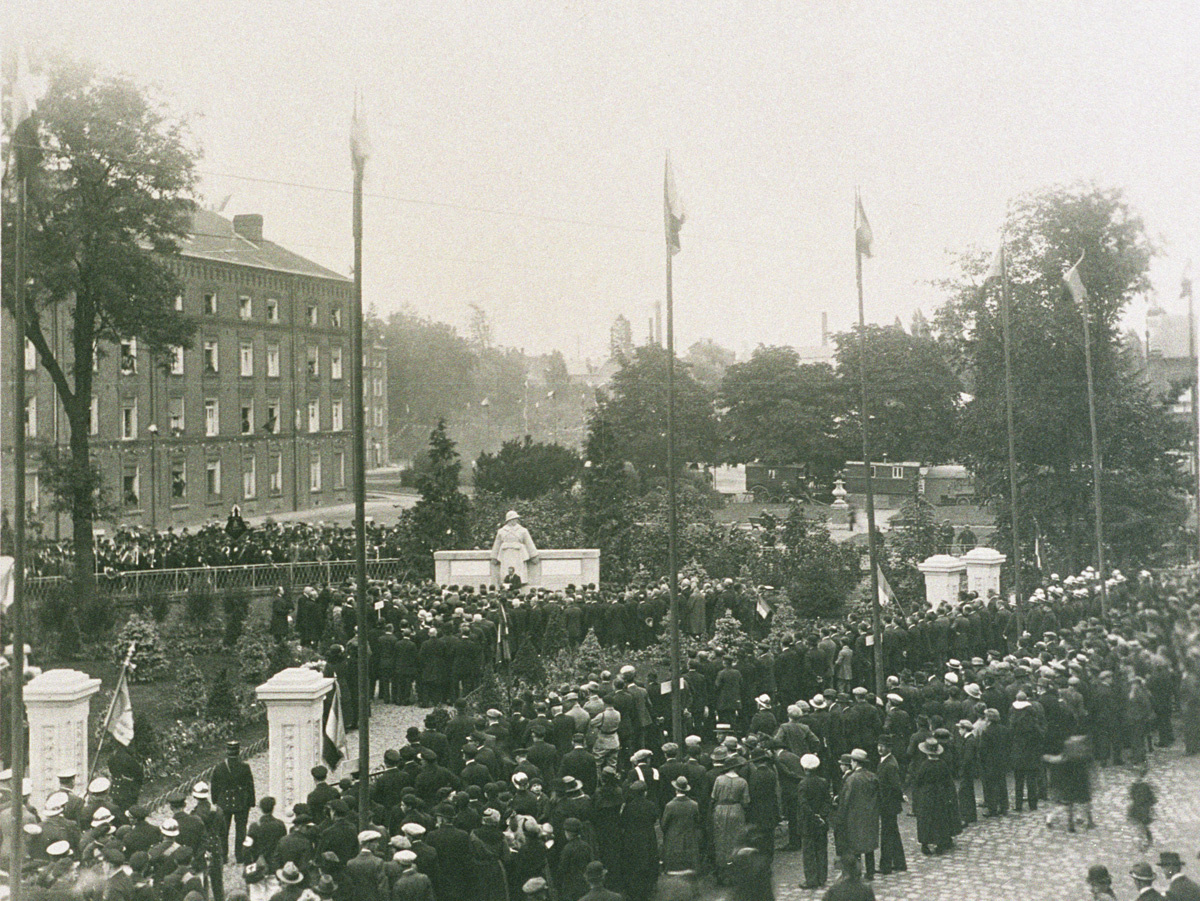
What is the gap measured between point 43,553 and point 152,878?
68.0ft

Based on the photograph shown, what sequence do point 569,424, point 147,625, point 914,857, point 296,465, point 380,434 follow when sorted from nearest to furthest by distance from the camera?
point 914,857 < point 147,625 < point 296,465 < point 380,434 < point 569,424

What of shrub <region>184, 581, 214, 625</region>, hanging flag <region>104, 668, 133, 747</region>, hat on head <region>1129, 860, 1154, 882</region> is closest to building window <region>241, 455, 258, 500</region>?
shrub <region>184, 581, 214, 625</region>

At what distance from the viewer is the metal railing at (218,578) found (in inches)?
1045

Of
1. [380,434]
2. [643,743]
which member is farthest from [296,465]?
[643,743]

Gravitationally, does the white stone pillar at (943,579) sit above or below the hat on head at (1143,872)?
above

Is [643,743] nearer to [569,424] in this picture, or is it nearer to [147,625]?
[147,625]

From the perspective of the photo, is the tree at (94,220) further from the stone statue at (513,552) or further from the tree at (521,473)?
the tree at (521,473)

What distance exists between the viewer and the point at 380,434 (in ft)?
189

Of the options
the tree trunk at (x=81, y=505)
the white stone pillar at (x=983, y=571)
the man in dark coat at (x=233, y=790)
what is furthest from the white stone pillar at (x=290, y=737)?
the white stone pillar at (x=983, y=571)

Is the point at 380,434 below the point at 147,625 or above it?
above

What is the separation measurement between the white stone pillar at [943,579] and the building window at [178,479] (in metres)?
25.0

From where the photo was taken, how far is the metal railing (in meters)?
26.5

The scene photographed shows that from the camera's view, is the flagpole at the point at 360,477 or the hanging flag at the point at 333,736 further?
the hanging flag at the point at 333,736

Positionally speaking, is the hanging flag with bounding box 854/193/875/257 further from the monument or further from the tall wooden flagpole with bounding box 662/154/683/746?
the monument
